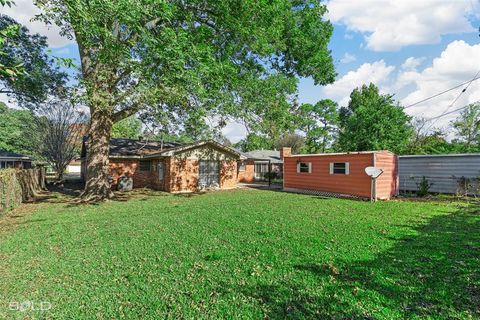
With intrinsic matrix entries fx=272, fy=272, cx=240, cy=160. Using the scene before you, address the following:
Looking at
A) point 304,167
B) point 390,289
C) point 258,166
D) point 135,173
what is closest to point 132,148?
point 135,173

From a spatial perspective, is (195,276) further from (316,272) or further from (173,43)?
(173,43)

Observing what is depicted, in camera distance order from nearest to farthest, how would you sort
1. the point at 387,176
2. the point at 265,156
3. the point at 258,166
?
the point at 387,176, the point at 265,156, the point at 258,166

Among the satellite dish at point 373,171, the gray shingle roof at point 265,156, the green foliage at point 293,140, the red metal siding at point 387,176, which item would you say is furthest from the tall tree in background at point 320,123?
the satellite dish at point 373,171

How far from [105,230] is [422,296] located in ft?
23.6

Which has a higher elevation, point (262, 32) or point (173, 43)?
point (262, 32)

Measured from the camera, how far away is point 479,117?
30734 millimetres

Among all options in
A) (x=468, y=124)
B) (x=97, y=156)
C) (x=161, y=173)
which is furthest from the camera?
(x=468, y=124)

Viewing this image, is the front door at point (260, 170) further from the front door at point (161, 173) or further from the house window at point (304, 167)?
the front door at point (161, 173)

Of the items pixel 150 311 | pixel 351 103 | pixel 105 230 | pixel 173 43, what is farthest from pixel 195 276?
pixel 351 103

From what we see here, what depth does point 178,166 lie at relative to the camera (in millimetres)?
18750

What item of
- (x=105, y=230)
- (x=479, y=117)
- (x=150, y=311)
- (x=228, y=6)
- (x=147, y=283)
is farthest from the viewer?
(x=479, y=117)

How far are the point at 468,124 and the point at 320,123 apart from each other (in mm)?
17210

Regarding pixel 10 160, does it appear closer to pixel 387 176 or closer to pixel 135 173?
pixel 135 173

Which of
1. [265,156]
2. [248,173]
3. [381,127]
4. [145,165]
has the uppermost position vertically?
[381,127]
